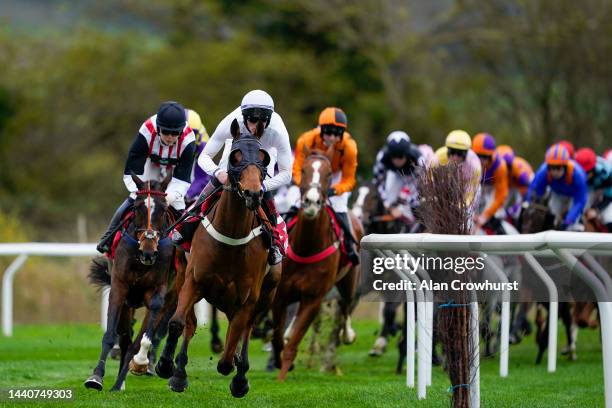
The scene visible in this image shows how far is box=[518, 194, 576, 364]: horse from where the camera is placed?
12.4 m

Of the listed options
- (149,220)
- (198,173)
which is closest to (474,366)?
(149,220)

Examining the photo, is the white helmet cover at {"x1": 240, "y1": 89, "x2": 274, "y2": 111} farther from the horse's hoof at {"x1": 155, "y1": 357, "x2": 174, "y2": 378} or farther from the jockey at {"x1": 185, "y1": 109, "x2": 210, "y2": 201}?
the jockey at {"x1": 185, "y1": 109, "x2": 210, "y2": 201}

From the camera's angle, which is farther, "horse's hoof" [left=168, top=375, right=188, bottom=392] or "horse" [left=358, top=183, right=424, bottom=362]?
"horse" [left=358, top=183, right=424, bottom=362]

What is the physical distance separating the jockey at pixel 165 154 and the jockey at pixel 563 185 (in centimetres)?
510

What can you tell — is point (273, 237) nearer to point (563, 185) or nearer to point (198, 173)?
point (198, 173)

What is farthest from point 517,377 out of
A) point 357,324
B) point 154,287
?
point 357,324

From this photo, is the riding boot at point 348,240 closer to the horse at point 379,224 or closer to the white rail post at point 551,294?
the horse at point 379,224

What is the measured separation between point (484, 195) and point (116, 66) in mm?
22867

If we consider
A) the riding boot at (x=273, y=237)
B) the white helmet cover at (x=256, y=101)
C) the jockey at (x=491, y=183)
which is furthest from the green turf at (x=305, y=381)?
the white helmet cover at (x=256, y=101)

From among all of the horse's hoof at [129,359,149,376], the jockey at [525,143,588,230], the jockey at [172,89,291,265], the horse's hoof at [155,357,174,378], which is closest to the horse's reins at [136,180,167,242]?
the jockey at [172,89,291,265]

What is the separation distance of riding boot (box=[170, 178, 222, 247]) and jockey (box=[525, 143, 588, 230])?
5.42 m

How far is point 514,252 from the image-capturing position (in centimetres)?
648

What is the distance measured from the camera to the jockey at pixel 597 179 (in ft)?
44.5

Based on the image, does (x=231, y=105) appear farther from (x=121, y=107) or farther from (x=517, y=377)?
(x=517, y=377)
